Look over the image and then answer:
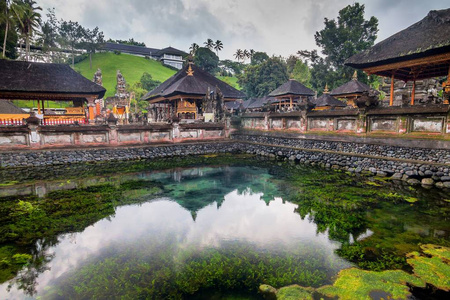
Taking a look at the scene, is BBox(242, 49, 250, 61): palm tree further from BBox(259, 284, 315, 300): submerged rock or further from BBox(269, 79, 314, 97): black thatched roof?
BBox(259, 284, 315, 300): submerged rock

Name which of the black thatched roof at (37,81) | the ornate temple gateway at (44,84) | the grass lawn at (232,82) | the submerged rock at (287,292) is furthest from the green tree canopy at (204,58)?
the submerged rock at (287,292)

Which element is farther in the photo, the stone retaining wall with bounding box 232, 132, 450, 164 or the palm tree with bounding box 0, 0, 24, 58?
the palm tree with bounding box 0, 0, 24, 58

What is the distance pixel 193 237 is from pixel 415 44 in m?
12.9

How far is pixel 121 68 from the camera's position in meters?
63.5

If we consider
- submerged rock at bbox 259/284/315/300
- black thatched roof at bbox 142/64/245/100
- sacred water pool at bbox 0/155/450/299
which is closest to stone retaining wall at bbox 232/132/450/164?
sacred water pool at bbox 0/155/450/299

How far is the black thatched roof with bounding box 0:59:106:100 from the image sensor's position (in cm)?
1694

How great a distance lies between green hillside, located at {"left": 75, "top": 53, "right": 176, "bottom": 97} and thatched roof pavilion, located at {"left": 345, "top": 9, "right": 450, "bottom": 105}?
172 ft

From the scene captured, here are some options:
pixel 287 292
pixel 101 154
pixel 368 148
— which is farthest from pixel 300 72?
pixel 287 292

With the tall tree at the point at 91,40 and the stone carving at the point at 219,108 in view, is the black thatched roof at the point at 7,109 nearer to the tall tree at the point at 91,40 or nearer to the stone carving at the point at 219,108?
the stone carving at the point at 219,108

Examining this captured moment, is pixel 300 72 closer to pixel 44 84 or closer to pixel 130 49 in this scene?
pixel 44 84

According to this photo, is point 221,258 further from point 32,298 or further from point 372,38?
point 372,38

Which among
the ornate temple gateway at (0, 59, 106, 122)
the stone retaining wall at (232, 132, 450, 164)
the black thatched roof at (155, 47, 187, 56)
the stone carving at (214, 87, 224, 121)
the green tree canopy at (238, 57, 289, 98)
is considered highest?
the black thatched roof at (155, 47, 187, 56)

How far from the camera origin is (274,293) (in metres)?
3.92

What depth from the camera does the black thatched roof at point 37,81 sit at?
55.6ft
